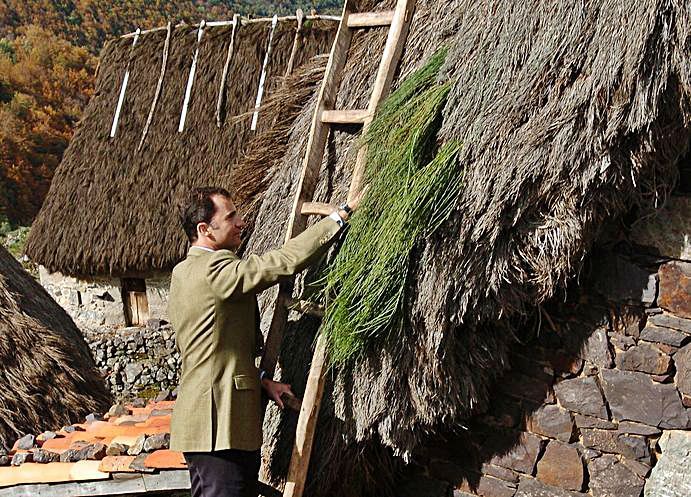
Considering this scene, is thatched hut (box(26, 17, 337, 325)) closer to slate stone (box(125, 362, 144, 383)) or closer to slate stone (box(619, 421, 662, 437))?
A: slate stone (box(125, 362, 144, 383))

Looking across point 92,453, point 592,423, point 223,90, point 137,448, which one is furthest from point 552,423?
point 223,90

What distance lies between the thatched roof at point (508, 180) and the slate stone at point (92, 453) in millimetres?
861

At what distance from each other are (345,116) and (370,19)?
0.55 meters

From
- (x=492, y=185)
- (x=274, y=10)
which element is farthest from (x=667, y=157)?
(x=274, y=10)

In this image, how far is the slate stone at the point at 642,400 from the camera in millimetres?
3352

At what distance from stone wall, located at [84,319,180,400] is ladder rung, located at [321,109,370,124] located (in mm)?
8862

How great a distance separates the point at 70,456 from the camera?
3.96m

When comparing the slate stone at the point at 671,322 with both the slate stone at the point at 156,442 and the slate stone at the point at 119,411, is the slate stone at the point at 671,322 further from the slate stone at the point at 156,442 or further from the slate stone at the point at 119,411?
the slate stone at the point at 119,411

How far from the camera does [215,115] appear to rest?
12.5m

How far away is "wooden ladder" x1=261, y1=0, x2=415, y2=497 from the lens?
139 inches

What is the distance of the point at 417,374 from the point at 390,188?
0.83 m

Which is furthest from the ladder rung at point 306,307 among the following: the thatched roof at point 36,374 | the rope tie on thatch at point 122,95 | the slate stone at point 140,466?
the rope tie on thatch at point 122,95

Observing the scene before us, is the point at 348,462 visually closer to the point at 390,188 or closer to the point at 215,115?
the point at 390,188

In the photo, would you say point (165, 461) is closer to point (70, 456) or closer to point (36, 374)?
point (70, 456)
